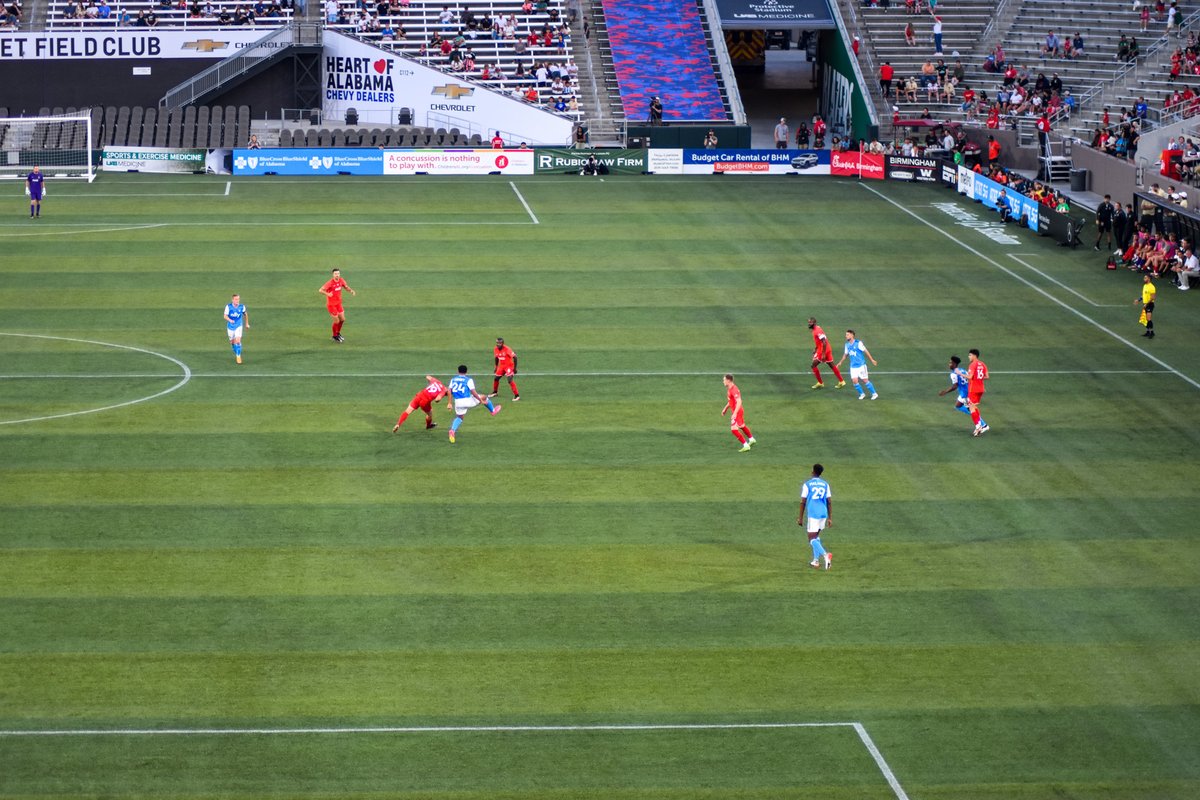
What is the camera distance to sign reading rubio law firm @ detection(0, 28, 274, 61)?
2968 inches

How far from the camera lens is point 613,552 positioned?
29.3 metres

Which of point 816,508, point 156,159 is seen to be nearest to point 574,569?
point 816,508

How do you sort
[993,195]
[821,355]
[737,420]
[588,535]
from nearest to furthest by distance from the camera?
1. [588,535]
2. [737,420]
3. [821,355]
4. [993,195]

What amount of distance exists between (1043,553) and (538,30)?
55.0 m

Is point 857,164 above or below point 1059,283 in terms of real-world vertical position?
above

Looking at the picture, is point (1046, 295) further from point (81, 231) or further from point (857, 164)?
point (81, 231)

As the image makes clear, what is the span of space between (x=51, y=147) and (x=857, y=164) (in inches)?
1277

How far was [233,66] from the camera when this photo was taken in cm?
7488

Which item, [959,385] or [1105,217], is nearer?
[959,385]

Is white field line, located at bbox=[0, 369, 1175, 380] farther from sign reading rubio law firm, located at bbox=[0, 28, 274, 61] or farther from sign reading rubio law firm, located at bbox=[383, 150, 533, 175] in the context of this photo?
sign reading rubio law firm, located at bbox=[0, 28, 274, 61]

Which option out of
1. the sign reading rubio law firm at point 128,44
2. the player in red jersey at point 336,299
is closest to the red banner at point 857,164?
the sign reading rubio law firm at point 128,44

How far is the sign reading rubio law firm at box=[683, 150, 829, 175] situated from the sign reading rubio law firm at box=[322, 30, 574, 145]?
8058mm

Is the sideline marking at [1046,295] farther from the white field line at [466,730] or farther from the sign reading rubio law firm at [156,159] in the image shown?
the sign reading rubio law firm at [156,159]

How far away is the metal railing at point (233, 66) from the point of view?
244 feet
